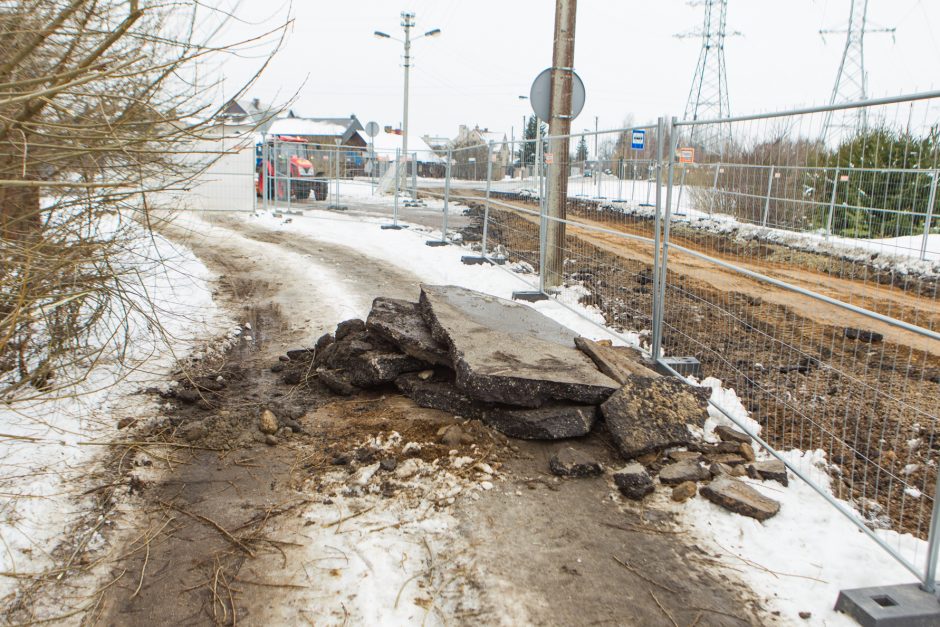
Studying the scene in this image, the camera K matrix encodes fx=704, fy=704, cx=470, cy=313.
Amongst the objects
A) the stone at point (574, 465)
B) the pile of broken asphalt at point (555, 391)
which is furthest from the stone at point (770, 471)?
the stone at point (574, 465)

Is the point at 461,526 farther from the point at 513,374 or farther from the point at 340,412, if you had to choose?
the point at 340,412

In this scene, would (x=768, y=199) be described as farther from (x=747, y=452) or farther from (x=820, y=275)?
(x=747, y=452)

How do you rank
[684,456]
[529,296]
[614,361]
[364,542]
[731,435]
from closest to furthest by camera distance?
[364,542] → [684,456] → [731,435] → [614,361] → [529,296]

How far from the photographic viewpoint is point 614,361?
545 cm

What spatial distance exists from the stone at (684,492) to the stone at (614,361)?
36.7 inches

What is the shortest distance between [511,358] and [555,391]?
1.59 feet

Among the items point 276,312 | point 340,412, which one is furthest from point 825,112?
point 276,312

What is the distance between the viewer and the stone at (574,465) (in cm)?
439

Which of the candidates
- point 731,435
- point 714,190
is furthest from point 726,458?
point 714,190

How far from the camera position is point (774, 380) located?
232 inches

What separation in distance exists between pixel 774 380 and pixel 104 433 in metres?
5.20

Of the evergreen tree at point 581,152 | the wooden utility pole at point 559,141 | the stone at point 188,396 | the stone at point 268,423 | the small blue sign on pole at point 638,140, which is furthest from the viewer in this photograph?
the wooden utility pole at point 559,141

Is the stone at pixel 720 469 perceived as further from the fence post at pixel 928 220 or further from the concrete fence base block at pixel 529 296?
the concrete fence base block at pixel 529 296

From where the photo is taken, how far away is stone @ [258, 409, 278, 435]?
4990 millimetres
